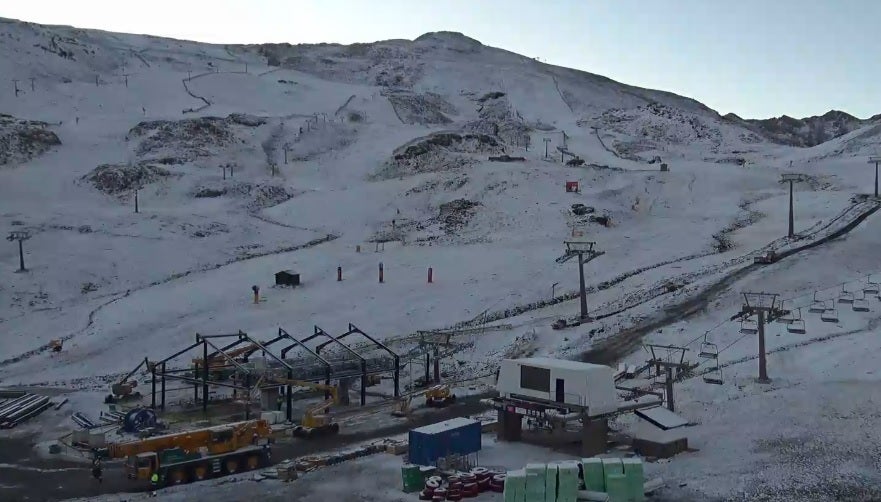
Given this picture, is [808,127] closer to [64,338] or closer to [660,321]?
[660,321]

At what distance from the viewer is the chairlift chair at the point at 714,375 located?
34009 mm

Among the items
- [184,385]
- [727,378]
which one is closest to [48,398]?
[184,385]

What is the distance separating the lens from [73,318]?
52375mm

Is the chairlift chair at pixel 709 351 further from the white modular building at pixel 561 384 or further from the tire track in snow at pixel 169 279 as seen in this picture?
the tire track in snow at pixel 169 279

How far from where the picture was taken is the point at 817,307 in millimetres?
41688

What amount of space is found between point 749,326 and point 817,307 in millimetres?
4073

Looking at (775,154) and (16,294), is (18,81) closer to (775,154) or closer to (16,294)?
(16,294)

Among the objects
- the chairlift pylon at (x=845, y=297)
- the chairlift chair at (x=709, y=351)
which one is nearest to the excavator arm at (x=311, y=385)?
the chairlift chair at (x=709, y=351)

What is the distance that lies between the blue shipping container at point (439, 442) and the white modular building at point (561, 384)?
3.06 meters

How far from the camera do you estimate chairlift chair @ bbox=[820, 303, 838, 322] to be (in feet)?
131

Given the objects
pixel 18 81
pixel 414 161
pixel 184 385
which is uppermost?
pixel 18 81

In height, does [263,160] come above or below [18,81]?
below

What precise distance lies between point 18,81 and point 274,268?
75.6m

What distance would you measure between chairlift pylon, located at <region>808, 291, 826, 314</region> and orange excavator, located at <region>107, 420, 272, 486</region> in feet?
81.6
